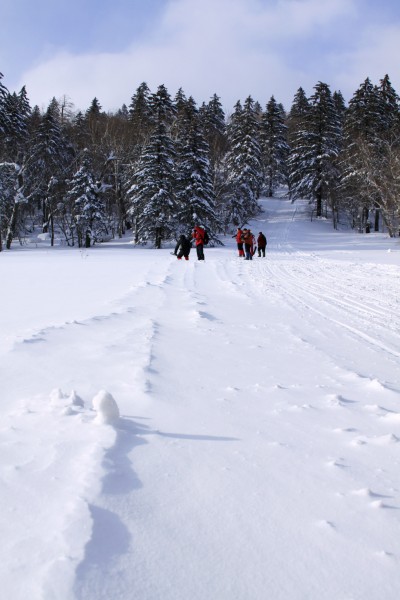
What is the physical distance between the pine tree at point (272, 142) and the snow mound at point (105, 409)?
6190 centimetres

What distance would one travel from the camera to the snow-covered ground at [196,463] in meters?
1.86

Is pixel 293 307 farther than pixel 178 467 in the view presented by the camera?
Yes

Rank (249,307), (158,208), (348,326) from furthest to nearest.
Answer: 1. (158,208)
2. (249,307)
3. (348,326)

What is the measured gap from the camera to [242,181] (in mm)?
46156

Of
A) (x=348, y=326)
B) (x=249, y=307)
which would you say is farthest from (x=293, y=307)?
(x=348, y=326)

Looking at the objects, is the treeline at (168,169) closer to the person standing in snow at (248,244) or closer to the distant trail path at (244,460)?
the person standing in snow at (248,244)

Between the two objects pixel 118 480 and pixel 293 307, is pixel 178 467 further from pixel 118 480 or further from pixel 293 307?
pixel 293 307

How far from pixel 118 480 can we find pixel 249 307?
20.5ft

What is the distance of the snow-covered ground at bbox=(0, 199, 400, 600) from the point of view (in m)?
1.86

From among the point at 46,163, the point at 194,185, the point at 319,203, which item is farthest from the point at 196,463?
the point at 319,203

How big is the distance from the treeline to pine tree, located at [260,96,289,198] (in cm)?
622

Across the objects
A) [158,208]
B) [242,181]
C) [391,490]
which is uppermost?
[242,181]

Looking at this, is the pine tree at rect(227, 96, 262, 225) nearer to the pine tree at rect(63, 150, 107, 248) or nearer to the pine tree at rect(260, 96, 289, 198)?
the pine tree at rect(260, 96, 289, 198)

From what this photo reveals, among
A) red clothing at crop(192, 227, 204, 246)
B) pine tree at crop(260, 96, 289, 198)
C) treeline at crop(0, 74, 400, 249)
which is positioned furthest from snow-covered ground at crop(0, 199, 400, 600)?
pine tree at crop(260, 96, 289, 198)
